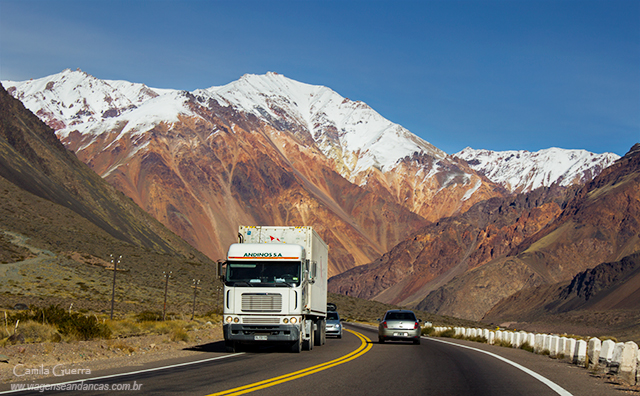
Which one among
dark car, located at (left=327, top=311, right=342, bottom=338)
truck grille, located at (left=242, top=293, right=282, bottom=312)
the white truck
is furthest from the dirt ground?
dark car, located at (left=327, top=311, right=342, bottom=338)

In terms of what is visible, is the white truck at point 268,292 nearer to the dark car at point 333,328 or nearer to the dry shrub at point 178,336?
the dry shrub at point 178,336

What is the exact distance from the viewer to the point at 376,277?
178m

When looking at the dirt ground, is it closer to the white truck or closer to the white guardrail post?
the white truck

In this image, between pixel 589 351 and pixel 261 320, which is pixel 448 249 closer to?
pixel 261 320

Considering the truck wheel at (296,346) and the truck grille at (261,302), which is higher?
the truck grille at (261,302)

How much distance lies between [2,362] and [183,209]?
581 feet

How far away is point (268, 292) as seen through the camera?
66.2 ft

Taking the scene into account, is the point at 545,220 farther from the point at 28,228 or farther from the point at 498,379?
the point at 498,379

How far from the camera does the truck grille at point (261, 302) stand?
66.0 feet

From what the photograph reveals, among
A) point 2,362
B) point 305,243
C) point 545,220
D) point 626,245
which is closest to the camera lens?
point 2,362

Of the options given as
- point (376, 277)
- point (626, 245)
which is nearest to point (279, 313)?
point (626, 245)

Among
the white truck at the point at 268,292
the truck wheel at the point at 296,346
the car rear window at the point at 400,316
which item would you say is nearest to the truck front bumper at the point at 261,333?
the white truck at the point at 268,292

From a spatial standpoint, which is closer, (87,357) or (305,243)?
(87,357)

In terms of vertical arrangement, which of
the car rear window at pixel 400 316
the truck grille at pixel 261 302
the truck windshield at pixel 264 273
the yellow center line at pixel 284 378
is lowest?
the yellow center line at pixel 284 378
